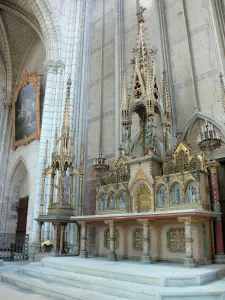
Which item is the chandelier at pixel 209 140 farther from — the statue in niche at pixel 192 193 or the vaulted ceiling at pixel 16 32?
the vaulted ceiling at pixel 16 32

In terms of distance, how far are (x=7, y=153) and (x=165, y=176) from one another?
11947 millimetres

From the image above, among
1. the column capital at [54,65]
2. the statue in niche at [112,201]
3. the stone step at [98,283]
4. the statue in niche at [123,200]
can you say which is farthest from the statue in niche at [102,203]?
the column capital at [54,65]

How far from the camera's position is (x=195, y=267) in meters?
4.41

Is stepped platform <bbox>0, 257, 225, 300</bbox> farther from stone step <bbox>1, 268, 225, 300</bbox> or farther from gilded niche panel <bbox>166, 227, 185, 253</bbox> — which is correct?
gilded niche panel <bbox>166, 227, 185, 253</bbox>

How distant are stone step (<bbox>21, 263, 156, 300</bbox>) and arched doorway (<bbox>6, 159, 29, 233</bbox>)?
9.52 metres

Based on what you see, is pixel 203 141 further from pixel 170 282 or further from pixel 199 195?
pixel 170 282

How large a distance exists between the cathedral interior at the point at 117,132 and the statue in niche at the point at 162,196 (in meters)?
0.02

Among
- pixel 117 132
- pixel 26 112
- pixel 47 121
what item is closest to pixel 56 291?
pixel 117 132

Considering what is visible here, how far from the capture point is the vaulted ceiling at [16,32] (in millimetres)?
14250

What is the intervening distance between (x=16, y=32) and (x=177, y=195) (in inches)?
575

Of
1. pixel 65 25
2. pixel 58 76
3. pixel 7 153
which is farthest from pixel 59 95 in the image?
pixel 7 153

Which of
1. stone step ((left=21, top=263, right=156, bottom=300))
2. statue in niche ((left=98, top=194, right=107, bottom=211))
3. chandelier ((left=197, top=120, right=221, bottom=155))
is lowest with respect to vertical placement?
stone step ((left=21, top=263, right=156, bottom=300))

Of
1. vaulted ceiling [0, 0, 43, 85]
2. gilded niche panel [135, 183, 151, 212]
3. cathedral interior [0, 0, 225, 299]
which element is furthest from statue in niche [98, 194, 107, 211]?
vaulted ceiling [0, 0, 43, 85]

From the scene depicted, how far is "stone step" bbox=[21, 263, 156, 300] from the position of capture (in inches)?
132
